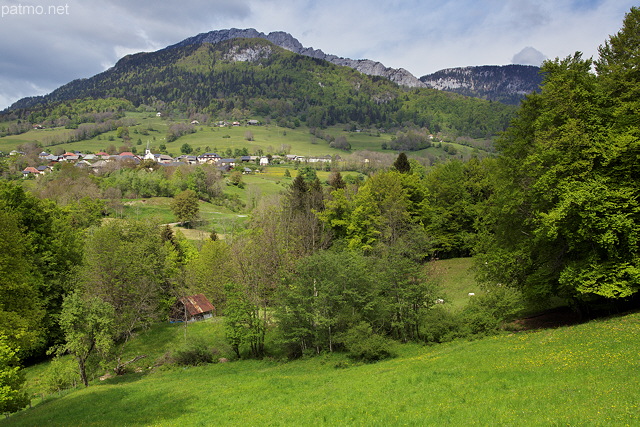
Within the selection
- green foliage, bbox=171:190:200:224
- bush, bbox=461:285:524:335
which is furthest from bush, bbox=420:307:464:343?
green foliage, bbox=171:190:200:224

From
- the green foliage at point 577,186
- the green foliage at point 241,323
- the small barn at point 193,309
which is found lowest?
the small barn at point 193,309

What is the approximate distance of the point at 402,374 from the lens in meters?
20.0

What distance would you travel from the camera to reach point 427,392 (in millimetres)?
16312

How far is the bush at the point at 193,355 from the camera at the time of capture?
104ft

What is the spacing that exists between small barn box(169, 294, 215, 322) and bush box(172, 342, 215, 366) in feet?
58.4

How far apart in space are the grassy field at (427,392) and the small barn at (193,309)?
2288cm

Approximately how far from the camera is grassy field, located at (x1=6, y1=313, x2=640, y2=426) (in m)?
12.6

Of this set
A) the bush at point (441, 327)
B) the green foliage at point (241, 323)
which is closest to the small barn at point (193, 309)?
the green foliage at point (241, 323)

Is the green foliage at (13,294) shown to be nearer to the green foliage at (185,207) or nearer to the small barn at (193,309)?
the small barn at (193,309)

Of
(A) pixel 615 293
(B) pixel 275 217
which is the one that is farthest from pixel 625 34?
(B) pixel 275 217

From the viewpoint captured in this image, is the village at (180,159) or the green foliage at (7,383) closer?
the green foliage at (7,383)

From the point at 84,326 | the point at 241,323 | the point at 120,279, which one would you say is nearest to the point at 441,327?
the point at 241,323

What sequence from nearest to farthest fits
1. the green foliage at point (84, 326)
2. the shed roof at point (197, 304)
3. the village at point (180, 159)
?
the green foliage at point (84, 326)
the shed roof at point (197, 304)
the village at point (180, 159)

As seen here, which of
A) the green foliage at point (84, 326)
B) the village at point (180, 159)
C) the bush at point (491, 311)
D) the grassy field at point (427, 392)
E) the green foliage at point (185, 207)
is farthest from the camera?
the village at point (180, 159)
